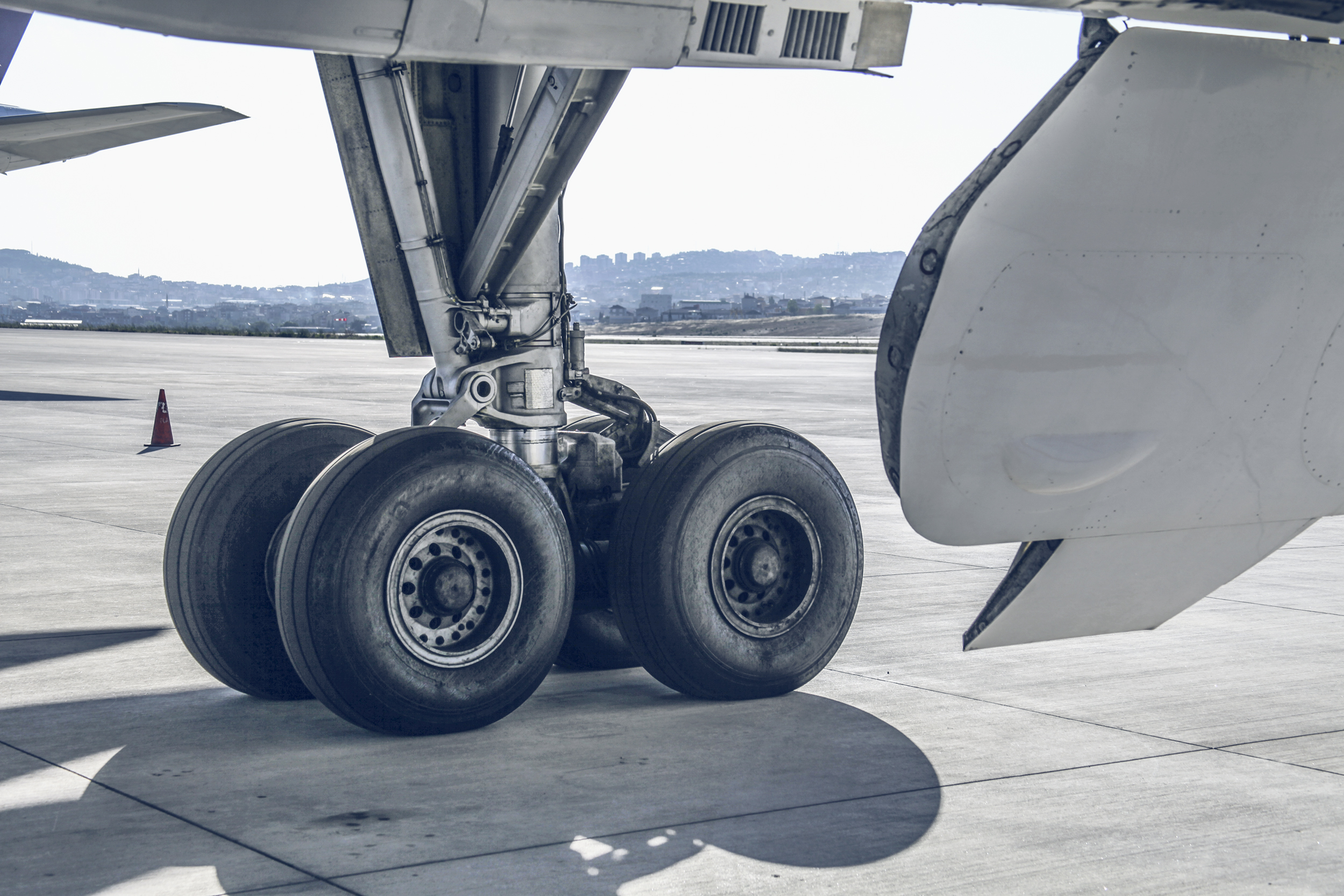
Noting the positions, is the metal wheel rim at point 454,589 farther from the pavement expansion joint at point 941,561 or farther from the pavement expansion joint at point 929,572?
the pavement expansion joint at point 941,561

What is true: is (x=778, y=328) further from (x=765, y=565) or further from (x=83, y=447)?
(x=765, y=565)

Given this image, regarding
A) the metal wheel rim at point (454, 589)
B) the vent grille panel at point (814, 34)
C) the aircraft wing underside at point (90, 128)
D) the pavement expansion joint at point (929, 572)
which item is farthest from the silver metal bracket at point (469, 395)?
the aircraft wing underside at point (90, 128)

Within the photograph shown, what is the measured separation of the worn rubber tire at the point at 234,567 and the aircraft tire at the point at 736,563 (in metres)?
1.46

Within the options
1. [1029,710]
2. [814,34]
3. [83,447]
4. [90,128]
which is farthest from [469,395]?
[90,128]

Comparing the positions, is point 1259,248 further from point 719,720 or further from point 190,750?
point 190,750

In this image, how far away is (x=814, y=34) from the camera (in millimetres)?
4961

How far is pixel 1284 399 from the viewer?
5.00m

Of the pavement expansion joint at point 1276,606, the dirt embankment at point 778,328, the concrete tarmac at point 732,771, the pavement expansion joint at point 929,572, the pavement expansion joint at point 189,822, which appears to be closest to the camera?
the pavement expansion joint at point 189,822

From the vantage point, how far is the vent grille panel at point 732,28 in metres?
4.80

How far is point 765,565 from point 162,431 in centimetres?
1252

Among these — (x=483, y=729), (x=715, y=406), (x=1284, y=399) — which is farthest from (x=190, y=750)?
(x=715, y=406)

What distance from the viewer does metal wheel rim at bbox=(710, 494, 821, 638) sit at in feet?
19.8

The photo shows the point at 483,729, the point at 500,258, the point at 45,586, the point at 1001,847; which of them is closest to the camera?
the point at 1001,847

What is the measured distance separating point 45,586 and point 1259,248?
6.78 m
